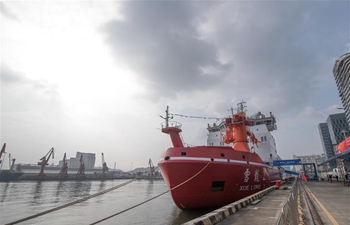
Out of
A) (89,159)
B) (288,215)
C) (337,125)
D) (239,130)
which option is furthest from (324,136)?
(89,159)

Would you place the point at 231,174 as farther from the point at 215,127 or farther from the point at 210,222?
the point at 215,127

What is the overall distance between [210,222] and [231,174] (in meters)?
7.37

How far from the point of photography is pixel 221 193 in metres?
12.1

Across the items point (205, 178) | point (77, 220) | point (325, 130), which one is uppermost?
point (325, 130)

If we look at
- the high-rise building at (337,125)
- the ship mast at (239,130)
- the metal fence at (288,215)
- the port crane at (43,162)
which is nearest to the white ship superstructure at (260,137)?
the ship mast at (239,130)

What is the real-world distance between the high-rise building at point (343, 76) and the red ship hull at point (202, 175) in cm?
8621

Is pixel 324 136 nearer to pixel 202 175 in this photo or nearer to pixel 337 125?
pixel 337 125

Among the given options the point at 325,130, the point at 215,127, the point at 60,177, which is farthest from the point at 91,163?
the point at 325,130

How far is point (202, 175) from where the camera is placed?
11477 millimetres

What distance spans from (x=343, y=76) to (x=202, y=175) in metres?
96.7

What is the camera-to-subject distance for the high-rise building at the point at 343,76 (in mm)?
71875

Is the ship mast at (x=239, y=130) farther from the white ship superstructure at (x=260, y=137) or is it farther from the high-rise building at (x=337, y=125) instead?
the high-rise building at (x=337, y=125)

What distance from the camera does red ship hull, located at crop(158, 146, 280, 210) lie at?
37.5ft

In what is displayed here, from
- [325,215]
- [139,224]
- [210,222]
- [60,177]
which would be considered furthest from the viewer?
[60,177]
